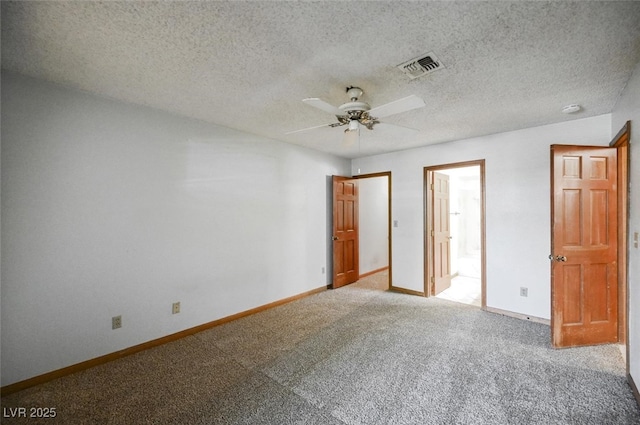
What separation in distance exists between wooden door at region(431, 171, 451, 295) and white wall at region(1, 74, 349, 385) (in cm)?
268

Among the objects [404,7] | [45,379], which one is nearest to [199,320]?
[45,379]

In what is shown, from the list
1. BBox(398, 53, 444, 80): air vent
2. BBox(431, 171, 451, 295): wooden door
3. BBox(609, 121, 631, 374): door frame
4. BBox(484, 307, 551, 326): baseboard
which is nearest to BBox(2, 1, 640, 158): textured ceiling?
BBox(398, 53, 444, 80): air vent

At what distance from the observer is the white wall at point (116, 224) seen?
217cm

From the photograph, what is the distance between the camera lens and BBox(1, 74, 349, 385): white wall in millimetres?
2172

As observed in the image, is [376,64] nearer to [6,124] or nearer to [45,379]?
[6,124]

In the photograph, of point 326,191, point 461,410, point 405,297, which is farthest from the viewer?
point 326,191

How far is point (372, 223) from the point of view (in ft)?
20.8

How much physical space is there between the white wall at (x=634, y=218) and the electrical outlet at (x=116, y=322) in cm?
429

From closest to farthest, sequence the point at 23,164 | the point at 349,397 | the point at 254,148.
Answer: the point at 349,397 < the point at 23,164 < the point at 254,148

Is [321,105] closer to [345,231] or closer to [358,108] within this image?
[358,108]

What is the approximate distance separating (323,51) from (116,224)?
97.0 inches

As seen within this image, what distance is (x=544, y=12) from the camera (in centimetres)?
150

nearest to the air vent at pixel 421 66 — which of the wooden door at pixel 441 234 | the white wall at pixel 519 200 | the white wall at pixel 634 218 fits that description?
the white wall at pixel 634 218

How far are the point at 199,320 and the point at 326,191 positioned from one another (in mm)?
2892
